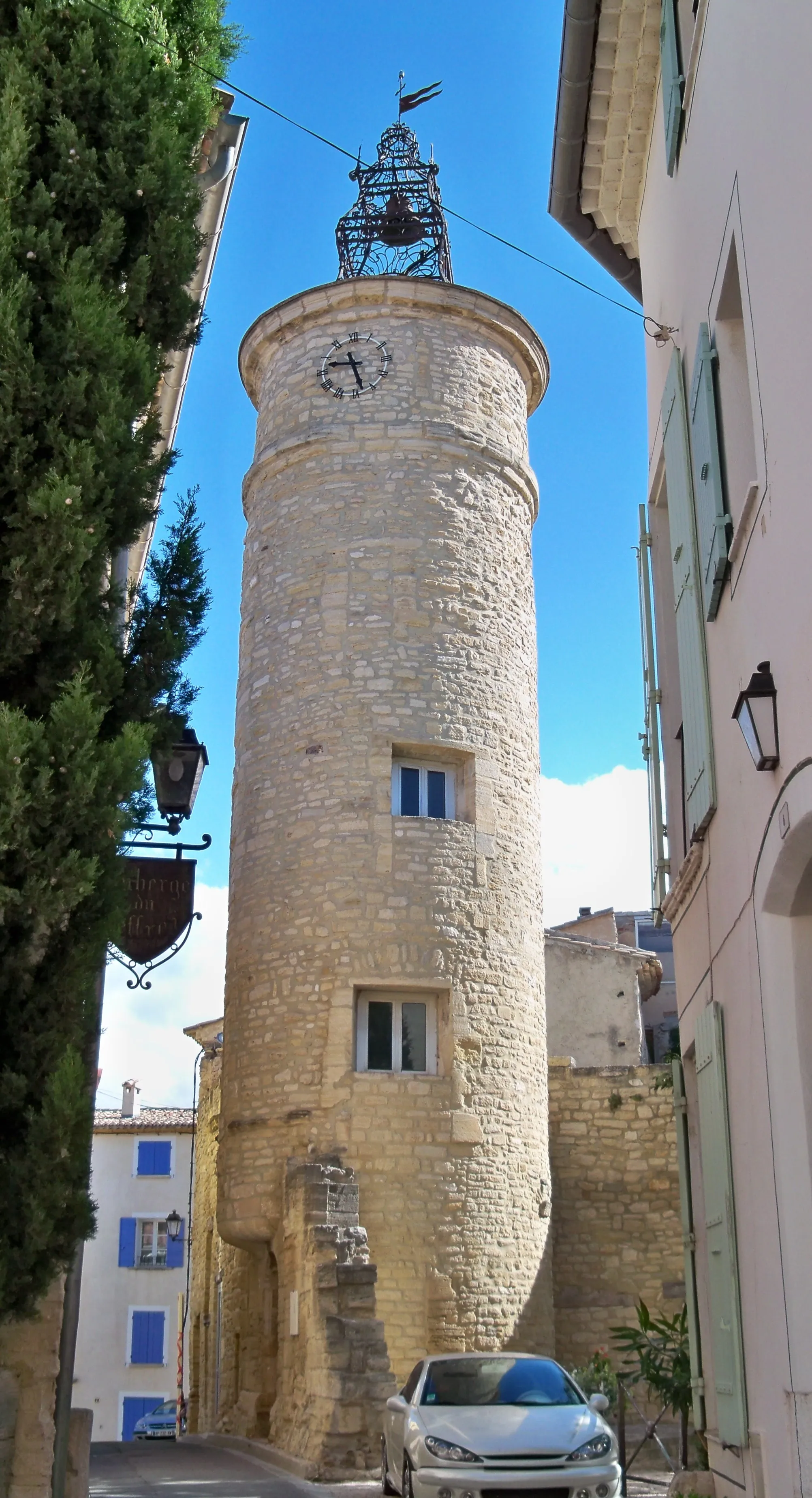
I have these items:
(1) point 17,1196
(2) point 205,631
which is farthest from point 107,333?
(1) point 17,1196

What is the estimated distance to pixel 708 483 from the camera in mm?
6602

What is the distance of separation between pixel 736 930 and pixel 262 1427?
28.1 feet

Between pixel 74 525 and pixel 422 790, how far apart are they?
838cm

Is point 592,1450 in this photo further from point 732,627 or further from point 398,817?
point 398,817

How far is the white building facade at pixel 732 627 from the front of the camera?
16.7ft

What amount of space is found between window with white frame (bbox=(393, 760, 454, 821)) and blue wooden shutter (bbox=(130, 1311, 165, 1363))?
→ 67.0ft

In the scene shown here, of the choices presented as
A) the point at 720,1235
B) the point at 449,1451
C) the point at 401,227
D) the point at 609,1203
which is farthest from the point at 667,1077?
the point at 401,227

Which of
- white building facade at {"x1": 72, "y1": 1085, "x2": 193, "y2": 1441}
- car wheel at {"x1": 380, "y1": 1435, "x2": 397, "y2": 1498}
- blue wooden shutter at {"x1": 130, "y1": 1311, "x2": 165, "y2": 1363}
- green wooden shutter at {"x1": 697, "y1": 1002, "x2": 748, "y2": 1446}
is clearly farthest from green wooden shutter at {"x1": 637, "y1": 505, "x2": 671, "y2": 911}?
blue wooden shutter at {"x1": 130, "y1": 1311, "x2": 165, "y2": 1363}

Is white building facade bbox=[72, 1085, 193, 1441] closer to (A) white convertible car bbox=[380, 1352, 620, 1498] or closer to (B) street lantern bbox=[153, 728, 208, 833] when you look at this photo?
(A) white convertible car bbox=[380, 1352, 620, 1498]

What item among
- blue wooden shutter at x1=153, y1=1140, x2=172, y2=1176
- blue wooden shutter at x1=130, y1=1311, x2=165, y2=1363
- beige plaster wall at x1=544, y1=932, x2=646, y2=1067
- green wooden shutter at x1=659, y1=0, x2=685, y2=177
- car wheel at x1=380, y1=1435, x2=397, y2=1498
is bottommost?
blue wooden shutter at x1=130, y1=1311, x2=165, y2=1363

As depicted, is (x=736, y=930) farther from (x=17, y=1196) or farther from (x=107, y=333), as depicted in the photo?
(x=107, y=333)

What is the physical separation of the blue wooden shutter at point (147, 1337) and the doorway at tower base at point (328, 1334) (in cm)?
1920

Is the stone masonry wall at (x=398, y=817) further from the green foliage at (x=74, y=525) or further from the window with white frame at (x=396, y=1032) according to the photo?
the green foliage at (x=74, y=525)

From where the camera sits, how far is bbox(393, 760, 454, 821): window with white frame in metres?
13.8
